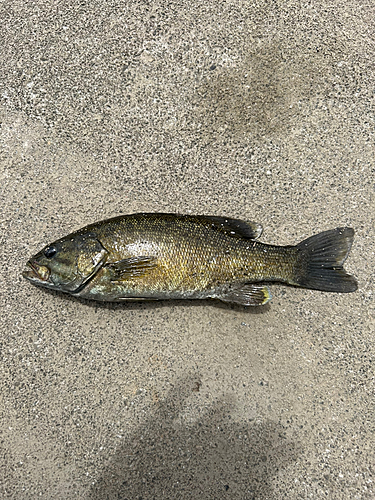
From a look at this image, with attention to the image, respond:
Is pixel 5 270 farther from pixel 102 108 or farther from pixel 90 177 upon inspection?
pixel 102 108

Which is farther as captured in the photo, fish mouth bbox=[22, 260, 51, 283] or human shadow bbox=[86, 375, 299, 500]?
human shadow bbox=[86, 375, 299, 500]

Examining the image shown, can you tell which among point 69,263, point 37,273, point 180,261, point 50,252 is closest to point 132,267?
point 180,261

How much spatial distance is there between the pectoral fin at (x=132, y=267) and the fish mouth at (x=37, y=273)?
534 millimetres

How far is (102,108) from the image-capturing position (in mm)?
3117

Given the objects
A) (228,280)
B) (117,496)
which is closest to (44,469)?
(117,496)

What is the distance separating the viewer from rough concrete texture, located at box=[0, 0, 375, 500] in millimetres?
2762

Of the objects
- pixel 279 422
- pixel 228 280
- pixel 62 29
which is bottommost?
pixel 279 422

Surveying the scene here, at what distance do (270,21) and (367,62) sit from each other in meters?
1.04

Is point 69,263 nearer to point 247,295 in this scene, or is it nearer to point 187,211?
point 187,211

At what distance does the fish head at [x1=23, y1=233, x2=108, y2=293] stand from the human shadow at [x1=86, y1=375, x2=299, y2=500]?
4.11 feet

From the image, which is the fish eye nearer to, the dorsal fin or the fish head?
the fish head

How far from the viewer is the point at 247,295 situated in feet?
8.81

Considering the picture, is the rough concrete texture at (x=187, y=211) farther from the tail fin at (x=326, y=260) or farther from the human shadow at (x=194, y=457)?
the tail fin at (x=326, y=260)

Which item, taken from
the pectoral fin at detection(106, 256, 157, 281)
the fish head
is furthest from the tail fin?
the fish head
